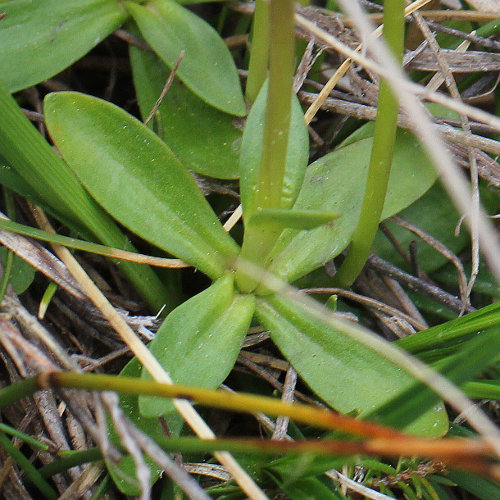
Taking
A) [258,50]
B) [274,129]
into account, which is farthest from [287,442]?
[258,50]

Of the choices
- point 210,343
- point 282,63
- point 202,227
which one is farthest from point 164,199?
point 282,63

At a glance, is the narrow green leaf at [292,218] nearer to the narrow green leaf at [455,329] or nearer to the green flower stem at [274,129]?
the green flower stem at [274,129]

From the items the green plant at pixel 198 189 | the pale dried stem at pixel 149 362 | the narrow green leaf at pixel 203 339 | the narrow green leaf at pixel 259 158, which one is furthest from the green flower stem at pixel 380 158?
the pale dried stem at pixel 149 362

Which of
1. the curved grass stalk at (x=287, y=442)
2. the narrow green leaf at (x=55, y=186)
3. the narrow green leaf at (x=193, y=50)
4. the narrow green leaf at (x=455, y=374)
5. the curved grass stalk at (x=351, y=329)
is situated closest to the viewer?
the curved grass stalk at (x=287, y=442)

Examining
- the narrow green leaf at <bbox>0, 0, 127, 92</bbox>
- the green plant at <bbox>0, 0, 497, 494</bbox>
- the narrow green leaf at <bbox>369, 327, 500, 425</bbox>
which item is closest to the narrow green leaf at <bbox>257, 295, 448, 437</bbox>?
the green plant at <bbox>0, 0, 497, 494</bbox>

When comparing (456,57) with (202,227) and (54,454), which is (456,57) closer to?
(202,227)

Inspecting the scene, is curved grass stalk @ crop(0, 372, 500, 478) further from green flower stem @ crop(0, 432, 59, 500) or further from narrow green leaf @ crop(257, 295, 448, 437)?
narrow green leaf @ crop(257, 295, 448, 437)
